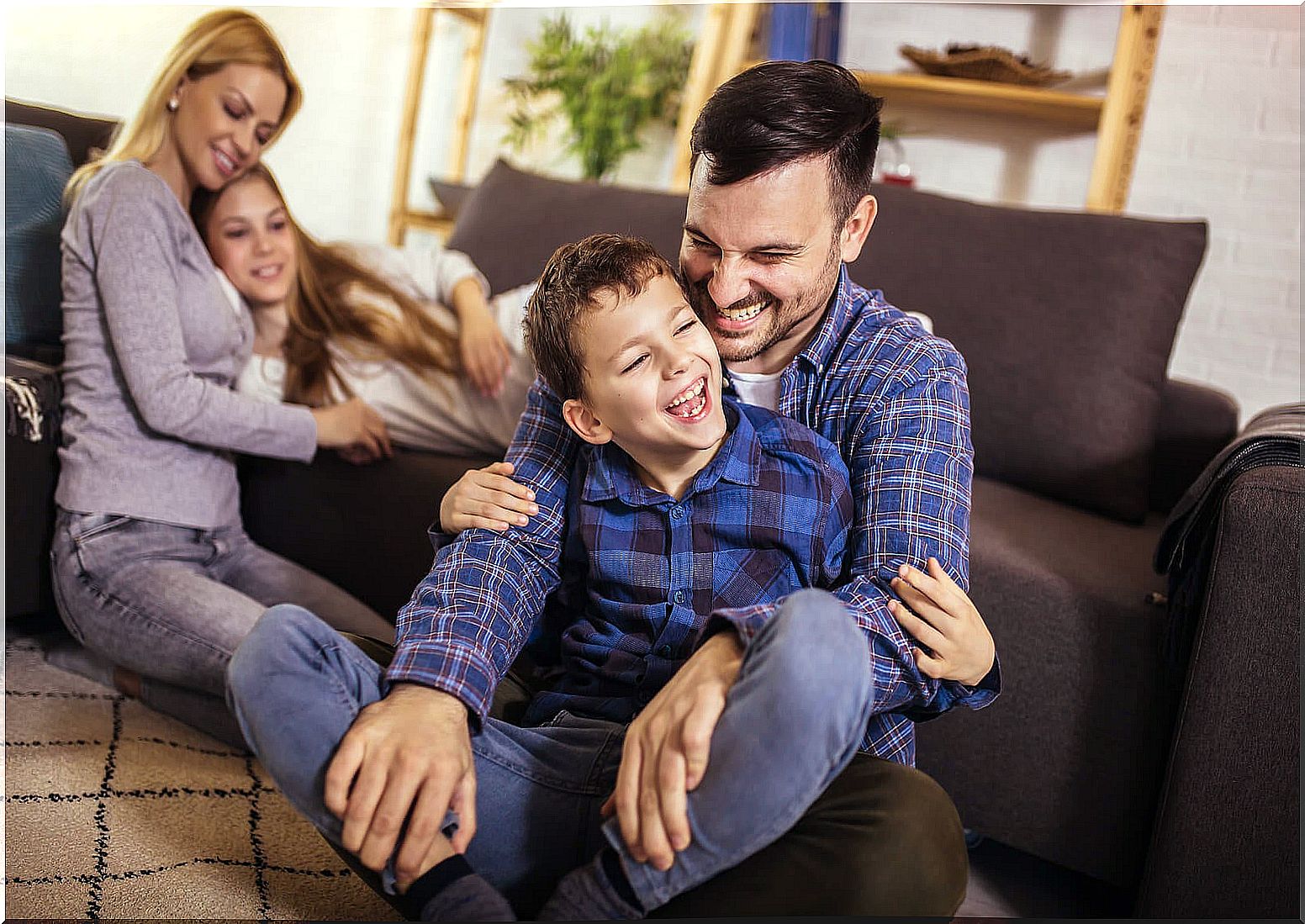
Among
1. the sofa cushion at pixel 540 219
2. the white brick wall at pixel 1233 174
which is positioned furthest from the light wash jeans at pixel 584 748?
the white brick wall at pixel 1233 174

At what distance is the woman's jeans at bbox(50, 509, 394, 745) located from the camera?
145 centimetres

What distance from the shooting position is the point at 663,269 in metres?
1.00

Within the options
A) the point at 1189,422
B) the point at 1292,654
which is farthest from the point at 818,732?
the point at 1189,422

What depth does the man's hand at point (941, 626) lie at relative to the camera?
883mm

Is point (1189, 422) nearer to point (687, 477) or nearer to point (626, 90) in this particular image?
point (687, 477)

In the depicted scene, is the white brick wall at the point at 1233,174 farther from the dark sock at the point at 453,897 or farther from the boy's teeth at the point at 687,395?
the dark sock at the point at 453,897

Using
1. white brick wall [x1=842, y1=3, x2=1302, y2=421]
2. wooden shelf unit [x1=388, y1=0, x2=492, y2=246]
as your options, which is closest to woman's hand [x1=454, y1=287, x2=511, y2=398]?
wooden shelf unit [x1=388, y1=0, x2=492, y2=246]

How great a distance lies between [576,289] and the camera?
3.26 feet

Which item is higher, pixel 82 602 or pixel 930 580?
pixel 930 580

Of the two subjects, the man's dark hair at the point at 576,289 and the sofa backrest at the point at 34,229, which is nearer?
the man's dark hair at the point at 576,289

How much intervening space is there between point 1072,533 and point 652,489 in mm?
748

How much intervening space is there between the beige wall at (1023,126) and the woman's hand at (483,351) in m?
0.92

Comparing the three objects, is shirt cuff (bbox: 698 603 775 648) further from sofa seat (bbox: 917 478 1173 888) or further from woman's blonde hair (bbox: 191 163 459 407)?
woman's blonde hair (bbox: 191 163 459 407)

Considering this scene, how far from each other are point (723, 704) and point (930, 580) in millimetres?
228
